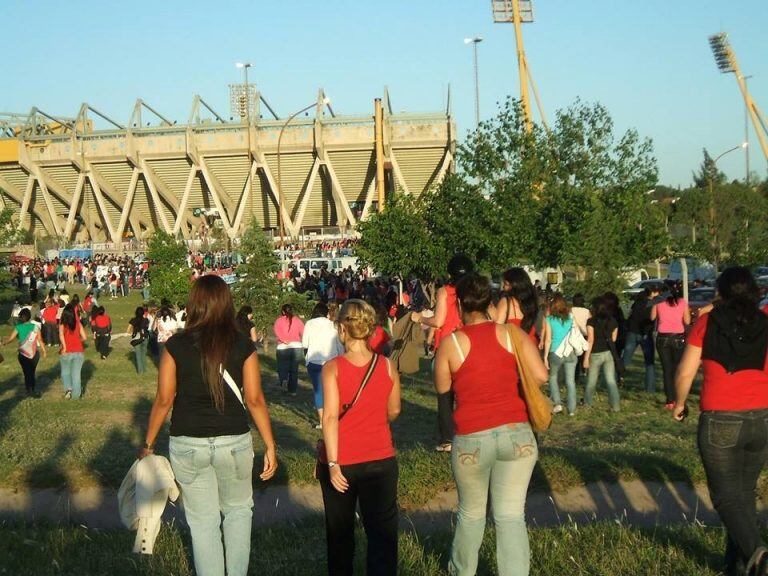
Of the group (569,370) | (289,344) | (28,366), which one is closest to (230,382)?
(569,370)

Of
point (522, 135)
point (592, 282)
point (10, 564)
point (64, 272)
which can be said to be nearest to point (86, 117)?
point (64, 272)

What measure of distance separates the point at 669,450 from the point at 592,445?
130 centimetres

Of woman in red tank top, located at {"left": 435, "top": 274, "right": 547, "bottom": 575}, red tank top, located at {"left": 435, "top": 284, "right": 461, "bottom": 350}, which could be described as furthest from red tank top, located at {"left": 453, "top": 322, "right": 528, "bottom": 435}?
red tank top, located at {"left": 435, "top": 284, "right": 461, "bottom": 350}

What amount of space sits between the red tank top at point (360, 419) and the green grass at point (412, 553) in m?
0.98

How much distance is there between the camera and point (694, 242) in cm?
4072

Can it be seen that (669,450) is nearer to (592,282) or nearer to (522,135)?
(592,282)

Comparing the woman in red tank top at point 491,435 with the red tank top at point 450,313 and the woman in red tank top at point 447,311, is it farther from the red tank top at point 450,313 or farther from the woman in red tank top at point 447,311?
the red tank top at point 450,313

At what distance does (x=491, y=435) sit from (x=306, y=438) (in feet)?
25.2

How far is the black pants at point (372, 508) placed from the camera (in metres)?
5.15

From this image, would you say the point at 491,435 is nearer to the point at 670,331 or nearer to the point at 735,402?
the point at 735,402

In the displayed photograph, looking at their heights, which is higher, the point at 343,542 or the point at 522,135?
the point at 522,135

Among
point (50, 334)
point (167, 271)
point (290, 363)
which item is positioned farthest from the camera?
point (167, 271)

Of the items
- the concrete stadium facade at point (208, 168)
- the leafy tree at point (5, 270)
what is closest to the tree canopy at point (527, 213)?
the leafy tree at point (5, 270)

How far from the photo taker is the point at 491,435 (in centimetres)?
496
